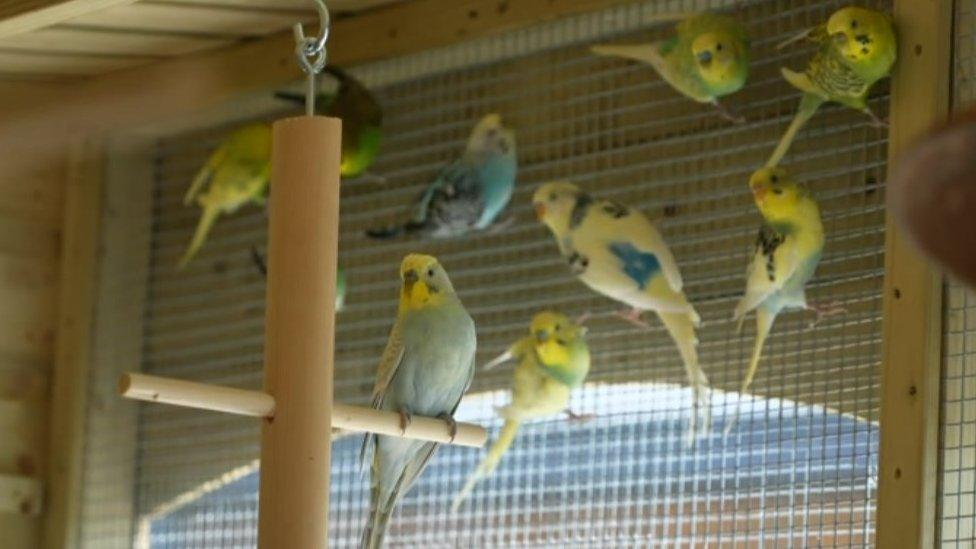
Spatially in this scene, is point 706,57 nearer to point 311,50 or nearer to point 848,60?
point 848,60

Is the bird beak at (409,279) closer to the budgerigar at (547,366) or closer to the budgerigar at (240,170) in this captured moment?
the budgerigar at (547,366)

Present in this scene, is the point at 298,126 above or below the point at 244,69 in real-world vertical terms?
below

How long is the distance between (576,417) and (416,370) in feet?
1.34

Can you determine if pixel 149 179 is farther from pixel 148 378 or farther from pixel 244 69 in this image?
pixel 148 378

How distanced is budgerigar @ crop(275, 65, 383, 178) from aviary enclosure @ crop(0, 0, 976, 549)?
0.23ft

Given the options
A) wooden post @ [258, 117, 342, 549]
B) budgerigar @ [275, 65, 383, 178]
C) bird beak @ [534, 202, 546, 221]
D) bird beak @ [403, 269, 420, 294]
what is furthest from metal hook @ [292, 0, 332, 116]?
budgerigar @ [275, 65, 383, 178]

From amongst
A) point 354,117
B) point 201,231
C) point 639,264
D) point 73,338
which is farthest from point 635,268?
point 73,338

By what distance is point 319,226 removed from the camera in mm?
1176

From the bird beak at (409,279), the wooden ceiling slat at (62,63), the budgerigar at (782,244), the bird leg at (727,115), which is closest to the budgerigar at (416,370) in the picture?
the bird beak at (409,279)

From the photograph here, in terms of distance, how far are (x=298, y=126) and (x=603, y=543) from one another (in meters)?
0.97

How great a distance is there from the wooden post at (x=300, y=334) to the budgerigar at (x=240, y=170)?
3.77 ft

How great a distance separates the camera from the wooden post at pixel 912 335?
1.63 m

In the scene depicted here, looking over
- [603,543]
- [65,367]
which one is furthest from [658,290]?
[65,367]

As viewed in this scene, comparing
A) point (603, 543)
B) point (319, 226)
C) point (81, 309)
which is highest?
point (81, 309)
